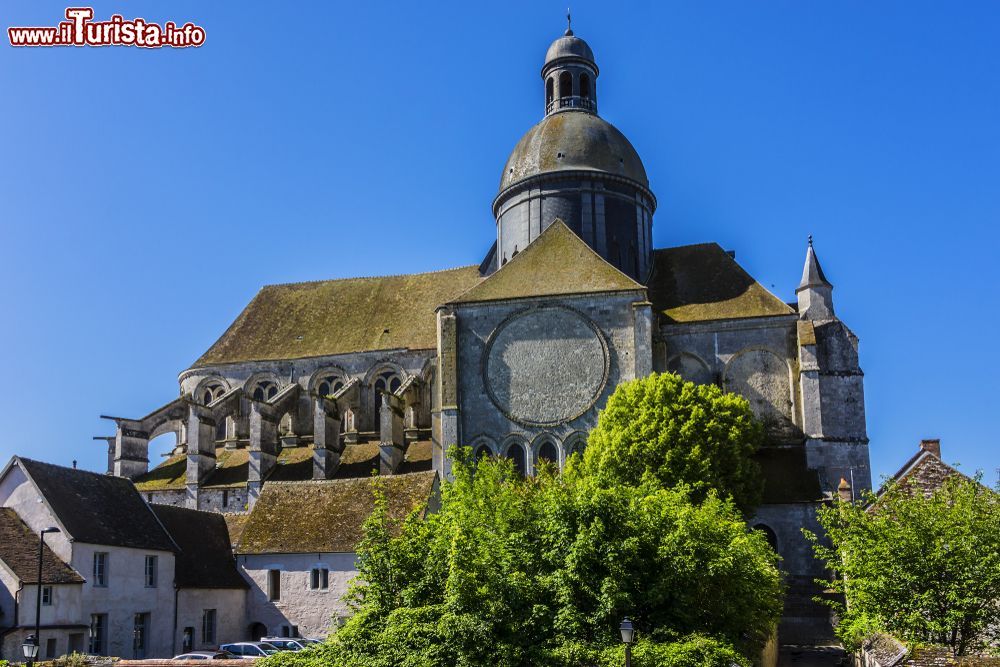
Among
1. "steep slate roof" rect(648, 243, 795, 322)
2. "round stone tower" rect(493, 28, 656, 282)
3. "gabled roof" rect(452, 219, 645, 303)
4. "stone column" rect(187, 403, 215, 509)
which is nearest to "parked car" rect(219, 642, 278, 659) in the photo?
"gabled roof" rect(452, 219, 645, 303)

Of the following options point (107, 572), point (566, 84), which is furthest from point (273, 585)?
point (566, 84)

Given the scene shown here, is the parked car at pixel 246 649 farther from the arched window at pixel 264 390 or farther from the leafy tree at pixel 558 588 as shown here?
the arched window at pixel 264 390

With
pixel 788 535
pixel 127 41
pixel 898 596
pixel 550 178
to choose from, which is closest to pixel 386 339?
pixel 550 178

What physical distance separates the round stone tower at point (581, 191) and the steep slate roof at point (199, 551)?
1949 centimetres

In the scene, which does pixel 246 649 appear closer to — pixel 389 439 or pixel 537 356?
pixel 389 439

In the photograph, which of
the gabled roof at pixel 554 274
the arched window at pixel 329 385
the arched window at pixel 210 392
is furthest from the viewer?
the arched window at pixel 210 392

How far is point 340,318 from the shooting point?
57.9 metres

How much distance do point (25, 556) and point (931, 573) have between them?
24760 mm

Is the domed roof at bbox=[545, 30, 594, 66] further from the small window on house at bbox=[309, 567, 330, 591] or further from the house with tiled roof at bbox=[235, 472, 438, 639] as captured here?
the small window on house at bbox=[309, 567, 330, 591]

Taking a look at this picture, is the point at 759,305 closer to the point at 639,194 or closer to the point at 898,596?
the point at 639,194

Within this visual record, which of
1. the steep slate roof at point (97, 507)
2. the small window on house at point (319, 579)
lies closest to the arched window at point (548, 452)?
the small window on house at point (319, 579)

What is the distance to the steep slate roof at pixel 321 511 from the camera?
38250 millimetres

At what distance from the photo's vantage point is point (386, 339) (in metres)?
55.3

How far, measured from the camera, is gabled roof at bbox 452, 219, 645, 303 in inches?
1752
